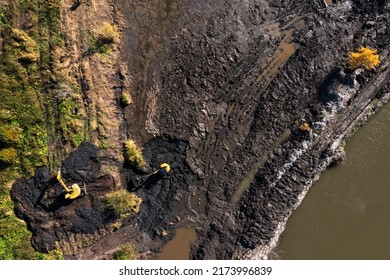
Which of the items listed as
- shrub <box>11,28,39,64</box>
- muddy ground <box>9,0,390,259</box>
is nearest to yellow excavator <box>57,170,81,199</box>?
muddy ground <box>9,0,390,259</box>

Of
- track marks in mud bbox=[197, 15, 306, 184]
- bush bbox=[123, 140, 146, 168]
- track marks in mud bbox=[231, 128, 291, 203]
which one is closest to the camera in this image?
bush bbox=[123, 140, 146, 168]

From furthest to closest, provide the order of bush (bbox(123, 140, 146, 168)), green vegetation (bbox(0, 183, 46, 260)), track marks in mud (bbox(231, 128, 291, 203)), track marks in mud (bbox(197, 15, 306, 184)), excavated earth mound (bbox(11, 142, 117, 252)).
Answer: track marks in mud (bbox(231, 128, 291, 203)) < track marks in mud (bbox(197, 15, 306, 184)) < bush (bbox(123, 140, 146, 168)) < excavated earth mound (bbox(11, 142, 117, 252)) < green vegetation (bbox(0, 183, 46, 260))

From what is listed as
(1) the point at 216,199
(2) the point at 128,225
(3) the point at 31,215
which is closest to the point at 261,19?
(1) the point at 216,199

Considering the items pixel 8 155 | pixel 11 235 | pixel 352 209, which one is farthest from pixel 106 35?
pixel 352 209

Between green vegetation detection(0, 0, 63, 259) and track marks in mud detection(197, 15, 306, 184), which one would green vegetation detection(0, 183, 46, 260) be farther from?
track marks in mud detection(197, 15, 306, 184)

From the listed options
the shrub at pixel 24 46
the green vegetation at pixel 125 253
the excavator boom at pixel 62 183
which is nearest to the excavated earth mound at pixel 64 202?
the excavator boom at pixel 62 183

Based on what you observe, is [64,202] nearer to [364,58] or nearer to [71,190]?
[71,190]
